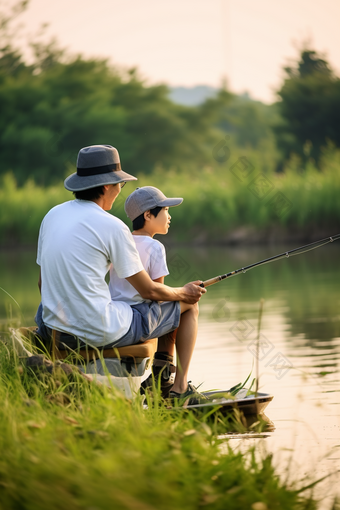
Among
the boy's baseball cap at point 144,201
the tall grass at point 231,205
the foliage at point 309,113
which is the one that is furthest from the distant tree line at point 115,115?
the boy's baseball cap at point 144,201

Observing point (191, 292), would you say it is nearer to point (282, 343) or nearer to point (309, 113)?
point (282, 343)

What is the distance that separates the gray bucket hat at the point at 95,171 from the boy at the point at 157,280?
1.02ft

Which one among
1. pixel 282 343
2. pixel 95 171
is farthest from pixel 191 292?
pixel 282 343

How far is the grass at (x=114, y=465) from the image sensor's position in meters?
2.01

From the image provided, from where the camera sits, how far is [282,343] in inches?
220

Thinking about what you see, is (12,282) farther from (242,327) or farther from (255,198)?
(255,198)

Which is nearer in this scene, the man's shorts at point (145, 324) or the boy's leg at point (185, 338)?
the man's shorts at point (145, 324)

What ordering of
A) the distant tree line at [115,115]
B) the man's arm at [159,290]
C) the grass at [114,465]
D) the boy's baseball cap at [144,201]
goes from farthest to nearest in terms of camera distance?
the distant tree line at [115,115], the boy's baseball cap at [144,201], the man's arm at [159,290], the grass at [114,465]

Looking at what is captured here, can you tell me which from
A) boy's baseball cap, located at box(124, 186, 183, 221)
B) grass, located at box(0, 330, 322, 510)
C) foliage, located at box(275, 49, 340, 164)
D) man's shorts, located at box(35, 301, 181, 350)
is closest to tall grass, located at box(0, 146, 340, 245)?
boy's baseball cap, located at box(124, 186, 183, 221)

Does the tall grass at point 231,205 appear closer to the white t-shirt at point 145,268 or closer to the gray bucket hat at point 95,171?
the white t-shirt at point 145,268

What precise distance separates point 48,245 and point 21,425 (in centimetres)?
97

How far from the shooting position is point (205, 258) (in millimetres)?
13227

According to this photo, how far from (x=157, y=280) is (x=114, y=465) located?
1.59m

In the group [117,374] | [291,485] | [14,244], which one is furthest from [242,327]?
[14,244]
